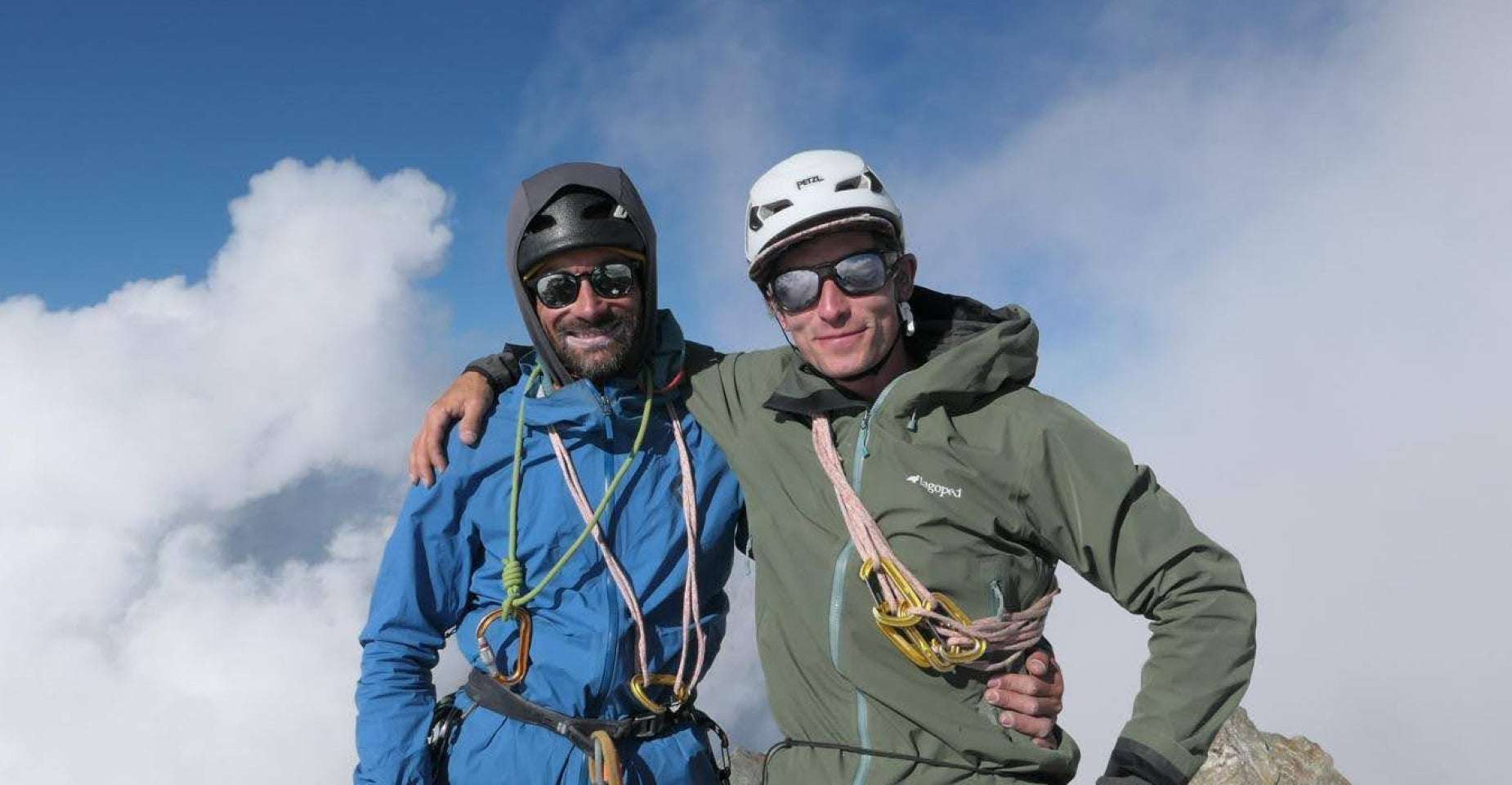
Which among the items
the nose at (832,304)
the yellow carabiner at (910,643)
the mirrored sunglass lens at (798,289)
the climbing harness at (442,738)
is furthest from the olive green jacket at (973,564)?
the climbing harness at (442,738)

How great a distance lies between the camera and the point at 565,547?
209 inches

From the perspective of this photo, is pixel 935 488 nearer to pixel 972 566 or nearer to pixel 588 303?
pixel 972 566

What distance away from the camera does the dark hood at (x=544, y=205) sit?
573 cm

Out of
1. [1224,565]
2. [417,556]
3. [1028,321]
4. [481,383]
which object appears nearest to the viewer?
[1224,565]

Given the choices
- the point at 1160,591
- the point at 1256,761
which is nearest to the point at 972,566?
the point at 1160,591

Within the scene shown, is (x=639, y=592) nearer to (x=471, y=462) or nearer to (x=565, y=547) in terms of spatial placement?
(x=565, y=547)

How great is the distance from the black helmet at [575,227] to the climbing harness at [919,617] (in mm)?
2105

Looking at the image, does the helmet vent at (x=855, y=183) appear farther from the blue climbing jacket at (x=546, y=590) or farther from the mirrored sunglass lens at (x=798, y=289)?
the blue climbing jacket at (x=546, y=590)

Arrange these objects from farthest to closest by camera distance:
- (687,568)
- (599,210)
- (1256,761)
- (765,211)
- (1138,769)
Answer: (1256,761) < (599,210) < (765,211) < (687,568) < (1138,769)

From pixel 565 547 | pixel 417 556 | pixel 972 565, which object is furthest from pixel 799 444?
pixel 417 556

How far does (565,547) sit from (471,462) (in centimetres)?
74

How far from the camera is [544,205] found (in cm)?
571

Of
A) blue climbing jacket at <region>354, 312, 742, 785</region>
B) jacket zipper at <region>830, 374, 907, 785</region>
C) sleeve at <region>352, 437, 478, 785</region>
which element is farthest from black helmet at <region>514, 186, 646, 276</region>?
jacket zipper at <region>830, 374, 907, 785</region>

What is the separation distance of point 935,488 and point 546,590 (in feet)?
7.46
